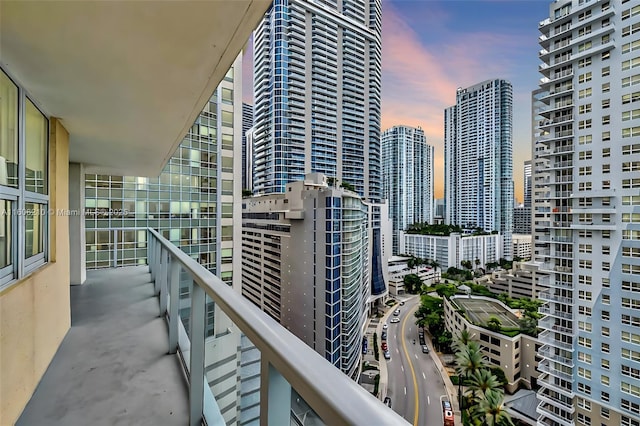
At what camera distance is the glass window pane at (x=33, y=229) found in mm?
1664

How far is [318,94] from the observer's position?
106 ft

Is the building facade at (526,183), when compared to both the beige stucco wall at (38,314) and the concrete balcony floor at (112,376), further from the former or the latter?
the beige stucco wall at (38,314)

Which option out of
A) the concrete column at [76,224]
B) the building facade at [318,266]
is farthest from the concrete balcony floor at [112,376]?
the building facade at [318,266]

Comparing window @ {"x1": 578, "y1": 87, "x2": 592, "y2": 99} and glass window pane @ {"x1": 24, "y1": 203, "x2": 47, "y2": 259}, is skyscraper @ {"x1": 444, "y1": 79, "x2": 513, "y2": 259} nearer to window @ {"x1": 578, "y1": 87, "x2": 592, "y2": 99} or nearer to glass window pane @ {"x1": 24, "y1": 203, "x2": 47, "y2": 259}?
window @ {"x1": 578, "y1": 87, "x2": 592, "y2": 99}

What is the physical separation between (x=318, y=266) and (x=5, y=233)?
13.1m

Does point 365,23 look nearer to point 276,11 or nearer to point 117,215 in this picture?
point 276,11

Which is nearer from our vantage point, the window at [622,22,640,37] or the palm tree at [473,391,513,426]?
the window at [622,22,640,37]

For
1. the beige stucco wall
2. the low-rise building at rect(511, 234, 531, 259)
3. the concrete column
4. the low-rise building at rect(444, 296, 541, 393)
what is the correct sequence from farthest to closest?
the low-rise building at rect(511, 234, 531, 259), the low-rise building at rect(444, 296, 541, 393), the concrete column, the beige stucco wall

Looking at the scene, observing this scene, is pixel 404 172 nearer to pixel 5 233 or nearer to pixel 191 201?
pixel 191 201

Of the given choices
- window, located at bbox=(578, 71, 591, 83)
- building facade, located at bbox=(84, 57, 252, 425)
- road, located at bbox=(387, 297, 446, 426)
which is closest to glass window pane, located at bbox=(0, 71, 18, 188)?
building facade, located at bbox=(84, 57, 252, 425)

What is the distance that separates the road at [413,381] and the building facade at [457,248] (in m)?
19.6

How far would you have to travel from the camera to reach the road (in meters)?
15.9

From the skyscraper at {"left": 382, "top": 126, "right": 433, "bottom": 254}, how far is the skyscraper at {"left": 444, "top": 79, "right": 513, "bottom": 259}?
525 centimetres

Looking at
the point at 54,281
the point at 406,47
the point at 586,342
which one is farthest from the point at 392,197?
→ the point at 54,281
